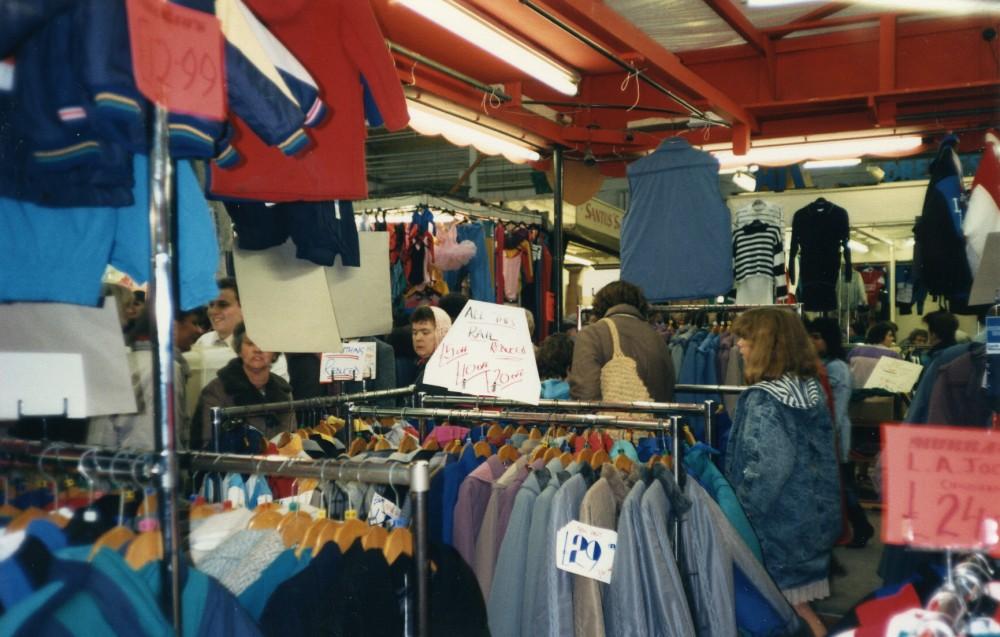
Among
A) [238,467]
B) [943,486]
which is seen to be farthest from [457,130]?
[943,486]

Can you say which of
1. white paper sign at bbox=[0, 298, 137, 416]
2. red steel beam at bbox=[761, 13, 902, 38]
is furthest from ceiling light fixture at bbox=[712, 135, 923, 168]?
white paper sign at bbox=[0, 298, 137, 416]

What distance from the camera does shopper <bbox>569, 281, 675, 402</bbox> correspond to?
4.01 meters

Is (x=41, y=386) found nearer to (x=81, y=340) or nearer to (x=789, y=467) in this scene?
(x=81, y=340)

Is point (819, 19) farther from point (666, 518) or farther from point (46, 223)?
point (46, 223)

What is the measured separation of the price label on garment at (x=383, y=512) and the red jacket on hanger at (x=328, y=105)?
2.61ft

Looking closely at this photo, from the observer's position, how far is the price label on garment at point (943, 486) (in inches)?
41.9

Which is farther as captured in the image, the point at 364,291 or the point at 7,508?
the point at 364,291

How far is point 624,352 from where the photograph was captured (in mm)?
4023

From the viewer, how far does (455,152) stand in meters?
14.4

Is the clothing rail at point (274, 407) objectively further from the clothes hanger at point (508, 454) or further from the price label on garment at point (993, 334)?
the price label on garment at point (993, 334)

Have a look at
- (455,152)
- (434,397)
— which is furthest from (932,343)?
(455,152)

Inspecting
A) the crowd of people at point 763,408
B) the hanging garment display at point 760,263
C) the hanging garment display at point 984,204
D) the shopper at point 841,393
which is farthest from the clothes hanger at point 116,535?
the hanging garment display at point 760,263

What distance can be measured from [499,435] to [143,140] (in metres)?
1.78

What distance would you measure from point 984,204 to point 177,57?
3032 millimetres
